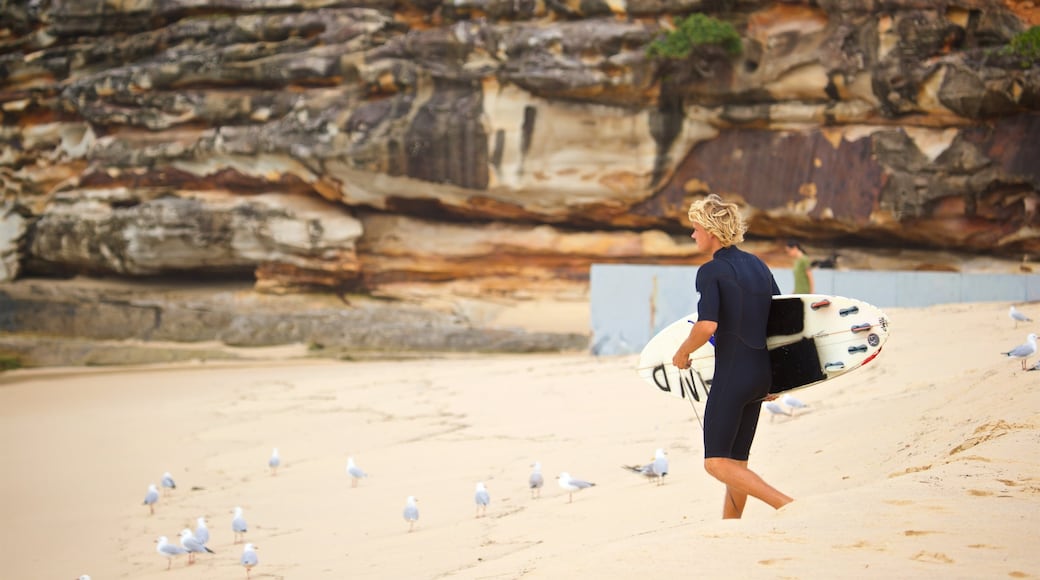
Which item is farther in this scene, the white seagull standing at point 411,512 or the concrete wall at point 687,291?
the concrete wall at point 687,291

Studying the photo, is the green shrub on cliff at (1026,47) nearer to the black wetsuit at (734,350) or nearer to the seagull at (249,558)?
the black wetsuit at (734,350)

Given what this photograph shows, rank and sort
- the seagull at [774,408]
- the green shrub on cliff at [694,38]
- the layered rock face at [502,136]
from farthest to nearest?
the green shrub on cliff at [694,38]
the layered rock face at [502,136]
the seagull at [774,408]

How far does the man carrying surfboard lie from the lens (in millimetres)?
4141

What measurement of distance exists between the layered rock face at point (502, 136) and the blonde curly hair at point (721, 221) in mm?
12963

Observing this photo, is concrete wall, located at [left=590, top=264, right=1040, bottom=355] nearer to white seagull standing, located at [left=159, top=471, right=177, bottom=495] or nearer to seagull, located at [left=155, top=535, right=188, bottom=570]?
white seagull standing, located at [left=159, top=471, right=177, bottom=495]

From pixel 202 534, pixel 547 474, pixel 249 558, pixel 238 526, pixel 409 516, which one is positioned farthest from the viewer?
pixel 547 474

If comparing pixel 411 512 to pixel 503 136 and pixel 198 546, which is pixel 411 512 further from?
pixel 503 136

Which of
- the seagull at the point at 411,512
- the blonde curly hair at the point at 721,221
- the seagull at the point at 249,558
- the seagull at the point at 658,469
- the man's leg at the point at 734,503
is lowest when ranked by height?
the seagull at the point at 249,558

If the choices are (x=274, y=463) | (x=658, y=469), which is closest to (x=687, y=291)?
(x=274, y=463)

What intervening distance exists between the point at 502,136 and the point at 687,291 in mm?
6346

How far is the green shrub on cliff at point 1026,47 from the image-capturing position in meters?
14.9

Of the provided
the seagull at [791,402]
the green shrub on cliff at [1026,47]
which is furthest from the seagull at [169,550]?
the green shrub on cliff at [1026,47]

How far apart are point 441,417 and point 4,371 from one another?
9.71 meters

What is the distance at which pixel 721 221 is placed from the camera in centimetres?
427
